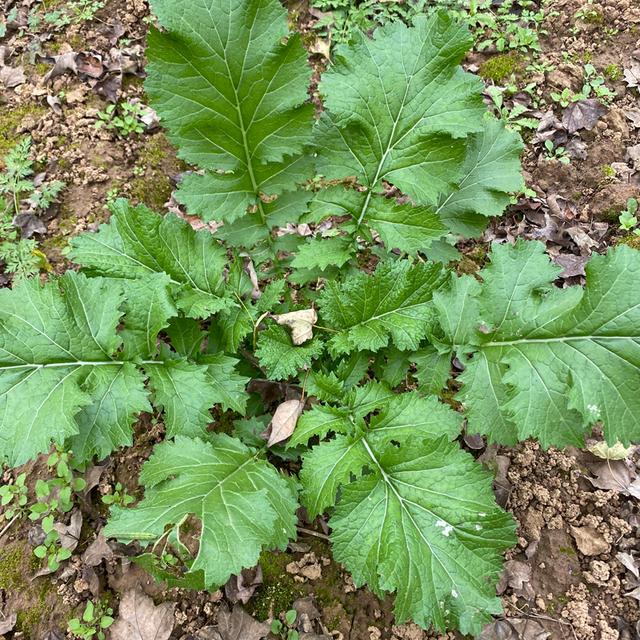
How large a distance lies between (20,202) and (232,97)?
211 centimetres

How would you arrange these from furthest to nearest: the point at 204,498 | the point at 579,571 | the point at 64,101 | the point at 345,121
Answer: the point at 64,101 → the point at 579,571 → the point at 345,121 → the point at 204,498

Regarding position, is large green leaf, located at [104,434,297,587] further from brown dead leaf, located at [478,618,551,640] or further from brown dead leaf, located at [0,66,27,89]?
brown dead leaf, located at [0,66,27,89]

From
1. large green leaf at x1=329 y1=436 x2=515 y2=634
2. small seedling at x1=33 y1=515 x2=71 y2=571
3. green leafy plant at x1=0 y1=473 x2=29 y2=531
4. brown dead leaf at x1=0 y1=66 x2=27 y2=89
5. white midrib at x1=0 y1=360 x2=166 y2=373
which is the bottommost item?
small seedling at x1=33 y1=515 x2=71 y2=571

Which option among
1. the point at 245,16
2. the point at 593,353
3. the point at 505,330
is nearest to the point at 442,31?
the point at 245,16

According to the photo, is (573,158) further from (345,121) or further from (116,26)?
(116,26)

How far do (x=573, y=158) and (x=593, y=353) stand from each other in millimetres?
2157

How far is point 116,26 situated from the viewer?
179 inches

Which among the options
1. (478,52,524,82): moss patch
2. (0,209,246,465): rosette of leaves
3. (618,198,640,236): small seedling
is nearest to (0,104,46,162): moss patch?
(0,209,246,465): rosette of leaves

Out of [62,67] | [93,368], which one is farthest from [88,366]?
[62,67]

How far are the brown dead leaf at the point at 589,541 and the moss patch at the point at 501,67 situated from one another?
10.6 ft

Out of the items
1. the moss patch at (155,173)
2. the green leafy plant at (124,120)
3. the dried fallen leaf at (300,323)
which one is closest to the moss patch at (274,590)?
the dried fallen leaf at (300,323)

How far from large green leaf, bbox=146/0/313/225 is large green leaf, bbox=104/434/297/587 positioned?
1.22 metres

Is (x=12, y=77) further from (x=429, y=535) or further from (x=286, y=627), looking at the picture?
(x=429, y=535)

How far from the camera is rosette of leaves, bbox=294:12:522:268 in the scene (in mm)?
2602
